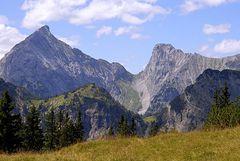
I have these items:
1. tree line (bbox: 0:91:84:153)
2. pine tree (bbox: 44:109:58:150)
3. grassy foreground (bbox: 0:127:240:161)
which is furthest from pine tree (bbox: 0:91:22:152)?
grassy foreground (bbox: 0:127:240:161)

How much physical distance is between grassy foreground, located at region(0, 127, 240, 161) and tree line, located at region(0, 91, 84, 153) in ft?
35.7

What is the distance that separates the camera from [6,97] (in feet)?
274

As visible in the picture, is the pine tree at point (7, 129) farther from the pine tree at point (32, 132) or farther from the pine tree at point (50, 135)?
the pine tree at point (50, 135)

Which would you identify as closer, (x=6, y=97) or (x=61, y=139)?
(x=6, y=97)

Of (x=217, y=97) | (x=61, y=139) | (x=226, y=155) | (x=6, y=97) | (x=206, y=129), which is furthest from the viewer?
(x=217, y=97)

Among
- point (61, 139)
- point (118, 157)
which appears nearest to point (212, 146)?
point (118, 157)

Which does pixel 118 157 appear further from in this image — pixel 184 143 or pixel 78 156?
pixel 184 143

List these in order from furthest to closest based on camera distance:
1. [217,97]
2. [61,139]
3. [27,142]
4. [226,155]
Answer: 1. [217,97]
2. [61,139]
3. [27,142]
4. [226,155]

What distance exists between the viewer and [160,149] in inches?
727

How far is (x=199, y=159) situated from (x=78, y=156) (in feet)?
17.6

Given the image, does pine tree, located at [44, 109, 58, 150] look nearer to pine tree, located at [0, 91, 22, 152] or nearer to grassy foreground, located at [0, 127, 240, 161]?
pine tree, located at [0, 91, 22, 152]

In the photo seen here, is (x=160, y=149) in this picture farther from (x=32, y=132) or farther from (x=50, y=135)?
(x=50, y=135)

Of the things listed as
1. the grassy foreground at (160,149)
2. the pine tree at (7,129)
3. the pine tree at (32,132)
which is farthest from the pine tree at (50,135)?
the grassy foreground at (160,149)

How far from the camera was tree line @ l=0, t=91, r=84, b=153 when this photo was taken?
248 ft
